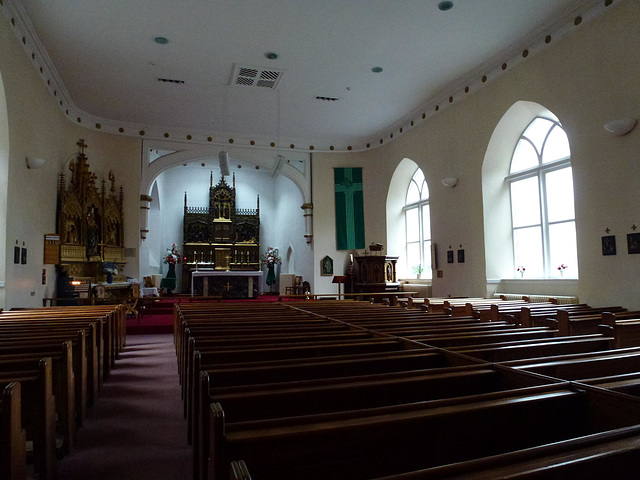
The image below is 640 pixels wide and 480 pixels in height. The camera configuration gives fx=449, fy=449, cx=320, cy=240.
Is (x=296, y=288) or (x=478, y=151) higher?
(x=478, y=151)

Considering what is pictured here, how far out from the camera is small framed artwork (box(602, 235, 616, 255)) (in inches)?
226

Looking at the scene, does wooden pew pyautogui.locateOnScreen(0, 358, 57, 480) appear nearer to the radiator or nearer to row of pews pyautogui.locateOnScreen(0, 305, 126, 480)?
row of pews pyautogui.locateOnScreen(0, 305, 126, 480)

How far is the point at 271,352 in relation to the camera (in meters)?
2.21

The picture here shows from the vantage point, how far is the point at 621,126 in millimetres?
5469

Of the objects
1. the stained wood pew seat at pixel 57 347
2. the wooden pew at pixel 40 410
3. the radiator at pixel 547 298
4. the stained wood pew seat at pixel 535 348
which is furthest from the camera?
the radiator at pixel 547 298

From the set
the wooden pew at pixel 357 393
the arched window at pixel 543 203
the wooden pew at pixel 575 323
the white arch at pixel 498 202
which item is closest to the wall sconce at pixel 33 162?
the wooden pew at pixel 357 393

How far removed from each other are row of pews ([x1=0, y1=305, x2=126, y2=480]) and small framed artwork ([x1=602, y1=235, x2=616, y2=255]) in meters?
5.97

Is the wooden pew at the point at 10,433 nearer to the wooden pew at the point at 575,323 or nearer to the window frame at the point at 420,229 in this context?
the wooden pew at the point at 575,323

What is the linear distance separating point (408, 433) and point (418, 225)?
10.1 metres

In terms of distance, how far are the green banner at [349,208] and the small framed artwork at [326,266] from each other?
444mm

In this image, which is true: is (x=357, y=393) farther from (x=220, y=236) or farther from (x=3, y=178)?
(x=220, y=236)

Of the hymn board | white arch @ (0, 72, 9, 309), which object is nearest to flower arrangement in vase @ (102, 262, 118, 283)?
white arch @ (0, 72, 9, 309)

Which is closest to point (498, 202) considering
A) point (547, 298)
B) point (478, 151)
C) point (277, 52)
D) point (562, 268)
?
point (478, 151)

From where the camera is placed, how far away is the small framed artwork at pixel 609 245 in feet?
18.9
